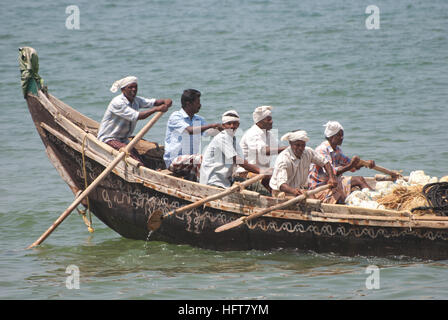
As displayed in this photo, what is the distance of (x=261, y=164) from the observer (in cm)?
770

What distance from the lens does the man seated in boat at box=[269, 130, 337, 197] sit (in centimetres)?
690

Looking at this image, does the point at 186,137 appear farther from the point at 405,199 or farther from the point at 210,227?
the point at 405,199

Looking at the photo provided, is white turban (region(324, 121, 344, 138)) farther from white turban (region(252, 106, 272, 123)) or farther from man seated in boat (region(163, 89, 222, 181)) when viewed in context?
man seated in boat (region(163, 89, 222, 181))

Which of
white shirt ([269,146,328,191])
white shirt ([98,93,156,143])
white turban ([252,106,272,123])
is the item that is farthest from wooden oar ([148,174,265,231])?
white shirt ([98,93,156,143])

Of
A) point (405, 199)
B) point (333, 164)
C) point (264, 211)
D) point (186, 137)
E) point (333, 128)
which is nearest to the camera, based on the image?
point (264, 211)

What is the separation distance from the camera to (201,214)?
7375 millimetres

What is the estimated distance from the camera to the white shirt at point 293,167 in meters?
6.96

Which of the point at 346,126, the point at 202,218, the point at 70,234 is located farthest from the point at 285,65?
the point at 202,218

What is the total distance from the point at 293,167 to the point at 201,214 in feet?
3.50

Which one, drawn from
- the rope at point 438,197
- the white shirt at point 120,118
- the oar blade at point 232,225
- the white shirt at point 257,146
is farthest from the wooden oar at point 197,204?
the rope at point 438,197

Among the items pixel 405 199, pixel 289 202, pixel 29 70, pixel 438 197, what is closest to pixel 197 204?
pixel 289 202

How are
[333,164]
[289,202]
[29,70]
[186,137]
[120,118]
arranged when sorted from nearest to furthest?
[289,202]
[333,164]
[186,137]
[120,118]
[29,70]

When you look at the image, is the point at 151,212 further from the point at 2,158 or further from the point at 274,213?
the point at 2,158

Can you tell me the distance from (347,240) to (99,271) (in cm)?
251
